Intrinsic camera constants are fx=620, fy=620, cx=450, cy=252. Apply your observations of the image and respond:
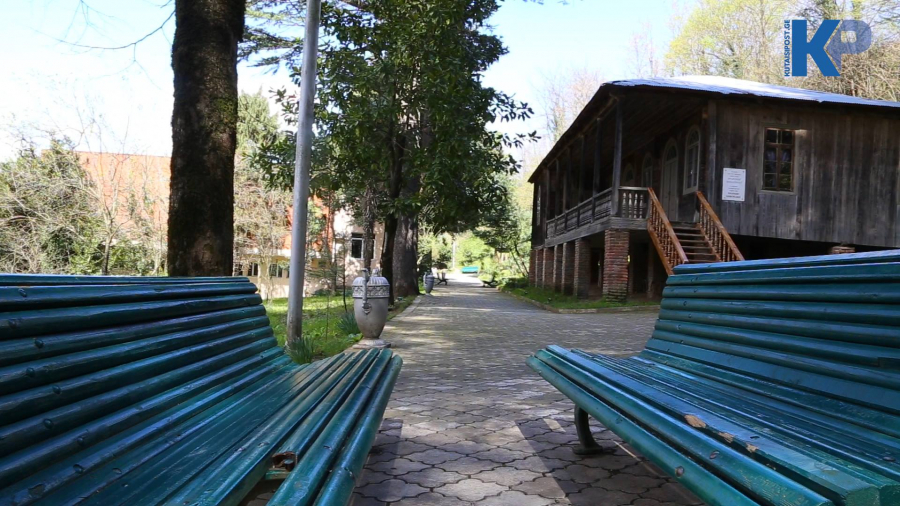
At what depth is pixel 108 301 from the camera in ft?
6.40

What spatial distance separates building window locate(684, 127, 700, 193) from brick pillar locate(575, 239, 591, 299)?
3.52 metres

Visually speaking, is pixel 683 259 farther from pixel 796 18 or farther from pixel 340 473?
pixel 796 18

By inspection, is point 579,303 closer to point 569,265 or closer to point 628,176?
point 569,265

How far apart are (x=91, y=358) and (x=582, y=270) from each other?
1836 cm

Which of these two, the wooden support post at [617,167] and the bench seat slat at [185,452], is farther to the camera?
the wooden support post at [617,167]

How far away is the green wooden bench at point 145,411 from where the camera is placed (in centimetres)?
145

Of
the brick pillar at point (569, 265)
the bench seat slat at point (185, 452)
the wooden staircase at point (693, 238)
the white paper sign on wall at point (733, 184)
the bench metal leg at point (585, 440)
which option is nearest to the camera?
the bench seat slat at point (185, 452)

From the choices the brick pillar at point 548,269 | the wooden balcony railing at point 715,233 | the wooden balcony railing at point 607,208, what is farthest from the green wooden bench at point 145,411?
the brick pillar at point 548,269

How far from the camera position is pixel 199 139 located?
5.66 metres

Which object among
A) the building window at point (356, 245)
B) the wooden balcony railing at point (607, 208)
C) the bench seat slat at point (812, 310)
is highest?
the wooden balcony railing at point (607, 208)

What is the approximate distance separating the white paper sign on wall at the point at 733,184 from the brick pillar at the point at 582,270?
15.0ft

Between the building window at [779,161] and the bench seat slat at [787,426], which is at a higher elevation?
the building window at [779,161]

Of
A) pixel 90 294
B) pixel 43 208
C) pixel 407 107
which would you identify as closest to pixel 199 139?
pixel 90 294

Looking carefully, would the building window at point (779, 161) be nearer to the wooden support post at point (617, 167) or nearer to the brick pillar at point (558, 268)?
the wooden support post at point (617, 167)
